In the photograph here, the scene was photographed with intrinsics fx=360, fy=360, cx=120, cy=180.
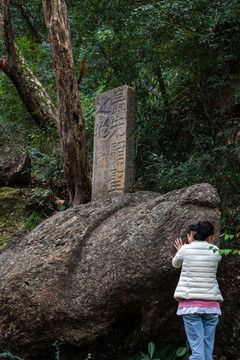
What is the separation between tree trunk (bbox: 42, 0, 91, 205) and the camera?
5.89 metres

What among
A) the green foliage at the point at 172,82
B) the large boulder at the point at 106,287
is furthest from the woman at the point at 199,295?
the green foliage at the point at 172,82

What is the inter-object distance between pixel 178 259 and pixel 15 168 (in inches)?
197

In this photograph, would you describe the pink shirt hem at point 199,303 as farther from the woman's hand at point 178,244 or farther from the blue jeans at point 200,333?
the woman's hand at point 178,244

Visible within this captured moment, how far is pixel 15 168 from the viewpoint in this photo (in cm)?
720

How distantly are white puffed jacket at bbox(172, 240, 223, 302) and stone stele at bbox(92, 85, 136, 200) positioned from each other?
2.27 m

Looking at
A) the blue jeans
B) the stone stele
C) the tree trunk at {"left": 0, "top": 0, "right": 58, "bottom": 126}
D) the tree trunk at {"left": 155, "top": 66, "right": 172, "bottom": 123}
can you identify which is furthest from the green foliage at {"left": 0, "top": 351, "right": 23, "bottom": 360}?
the tree trunk at {"left": 0, "top": 0, "right": 58, "bottom": 126}

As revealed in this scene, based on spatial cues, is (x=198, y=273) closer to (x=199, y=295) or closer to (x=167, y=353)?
(x=199, y=295)

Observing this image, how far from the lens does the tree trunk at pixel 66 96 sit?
232 inches

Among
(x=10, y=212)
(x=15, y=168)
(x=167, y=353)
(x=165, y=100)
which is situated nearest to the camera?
(x=167, y=353)

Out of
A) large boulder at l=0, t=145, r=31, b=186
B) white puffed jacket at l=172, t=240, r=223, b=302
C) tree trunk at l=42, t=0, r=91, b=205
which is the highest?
tree trunk at l=42, t=0, r=91, b=205

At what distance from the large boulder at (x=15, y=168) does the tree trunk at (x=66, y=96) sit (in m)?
1.55

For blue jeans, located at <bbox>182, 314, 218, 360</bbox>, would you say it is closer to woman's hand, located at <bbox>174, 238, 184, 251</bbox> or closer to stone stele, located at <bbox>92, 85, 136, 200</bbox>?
woman's hand, located at <bbox>174, 238, 184, 251</bbox>

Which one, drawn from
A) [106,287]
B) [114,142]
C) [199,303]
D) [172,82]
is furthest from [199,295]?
[172,82]

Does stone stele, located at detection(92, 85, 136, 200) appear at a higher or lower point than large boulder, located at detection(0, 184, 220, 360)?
higher
